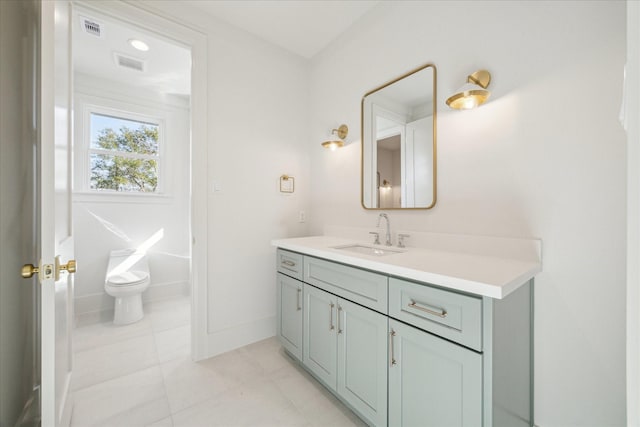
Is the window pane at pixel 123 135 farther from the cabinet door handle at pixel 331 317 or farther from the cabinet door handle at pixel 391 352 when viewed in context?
the cabinet door handle at pixel 391 352

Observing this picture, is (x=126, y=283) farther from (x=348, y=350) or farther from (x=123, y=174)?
(x=348, y=350)

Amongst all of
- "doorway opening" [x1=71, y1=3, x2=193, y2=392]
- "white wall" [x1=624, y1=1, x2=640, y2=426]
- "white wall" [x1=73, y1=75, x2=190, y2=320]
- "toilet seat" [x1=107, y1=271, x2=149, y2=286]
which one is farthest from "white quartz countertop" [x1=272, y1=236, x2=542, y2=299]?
"white wall" [x1=73, y1=75, x2=190, y2=320]

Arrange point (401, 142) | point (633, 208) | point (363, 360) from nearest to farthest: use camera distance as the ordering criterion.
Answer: point (633, 208) < point (363, 360) < point (401, 142)

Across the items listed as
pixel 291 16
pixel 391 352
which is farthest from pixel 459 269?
pixel 291 16

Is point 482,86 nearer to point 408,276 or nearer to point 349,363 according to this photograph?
point 408,276

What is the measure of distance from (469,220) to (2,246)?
223cm

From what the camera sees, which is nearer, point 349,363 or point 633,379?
point 633,379

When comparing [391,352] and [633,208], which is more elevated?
A: [633,208]

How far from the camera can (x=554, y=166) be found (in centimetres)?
118

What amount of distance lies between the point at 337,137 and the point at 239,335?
1.84 m

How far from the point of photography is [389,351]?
46.0 inches

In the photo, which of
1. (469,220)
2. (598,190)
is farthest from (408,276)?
(598,190)

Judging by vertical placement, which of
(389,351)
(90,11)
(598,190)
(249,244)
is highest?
(90,11)

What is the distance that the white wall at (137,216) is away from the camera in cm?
273
